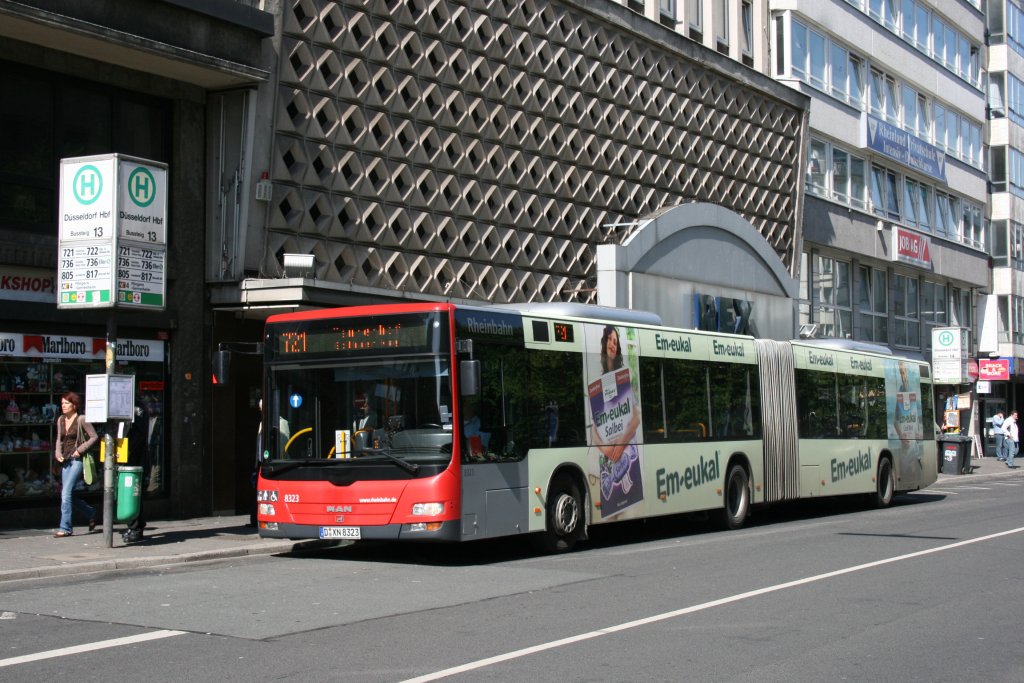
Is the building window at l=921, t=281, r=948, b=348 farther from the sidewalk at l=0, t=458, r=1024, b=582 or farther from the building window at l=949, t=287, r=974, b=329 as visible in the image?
the sidewalk at l=0, t=458, r=1024, b=582

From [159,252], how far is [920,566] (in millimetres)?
9635

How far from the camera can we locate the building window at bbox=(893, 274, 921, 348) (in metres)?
44.1

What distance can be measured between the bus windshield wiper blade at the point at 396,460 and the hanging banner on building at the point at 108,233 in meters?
3.62

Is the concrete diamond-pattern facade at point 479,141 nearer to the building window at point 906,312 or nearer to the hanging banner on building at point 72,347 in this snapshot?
the hanging banner on building at point 72,347

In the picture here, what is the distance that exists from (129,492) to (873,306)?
32.2 meters

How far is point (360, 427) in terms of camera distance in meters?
13.7

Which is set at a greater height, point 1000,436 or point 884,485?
point 1000,436

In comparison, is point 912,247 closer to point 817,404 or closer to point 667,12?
point 667,12

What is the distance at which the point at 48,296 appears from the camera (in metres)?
16.7

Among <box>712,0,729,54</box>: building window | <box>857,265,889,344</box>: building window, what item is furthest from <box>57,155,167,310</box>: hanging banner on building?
<box>857,265,889,344</box>: building window

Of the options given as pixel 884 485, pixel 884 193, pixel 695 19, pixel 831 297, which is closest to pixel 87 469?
pixel 884 485

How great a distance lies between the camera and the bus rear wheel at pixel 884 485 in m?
23.7

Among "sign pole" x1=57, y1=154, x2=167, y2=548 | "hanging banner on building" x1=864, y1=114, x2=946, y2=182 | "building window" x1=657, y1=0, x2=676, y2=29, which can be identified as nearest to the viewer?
"sign pole" x1=57, y1=154, x2=167, y2=548

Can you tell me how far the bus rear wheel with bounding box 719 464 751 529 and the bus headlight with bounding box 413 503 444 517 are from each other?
6.83 metres
